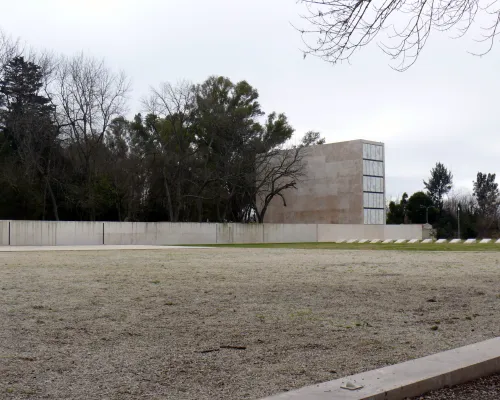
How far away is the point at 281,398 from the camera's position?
9.80 ft

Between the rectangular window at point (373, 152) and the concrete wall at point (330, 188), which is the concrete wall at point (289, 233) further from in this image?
the rectangular window at point (373, 152)

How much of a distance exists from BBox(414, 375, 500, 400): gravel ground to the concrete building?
51.8 m

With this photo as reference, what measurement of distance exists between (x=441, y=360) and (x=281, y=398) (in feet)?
4.29

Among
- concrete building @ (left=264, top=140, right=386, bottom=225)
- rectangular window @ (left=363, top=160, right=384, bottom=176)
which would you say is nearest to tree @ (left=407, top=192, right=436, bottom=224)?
concrete building @ (left=264, top=140, right=386, bottom=225)

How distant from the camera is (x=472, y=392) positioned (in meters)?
3.37

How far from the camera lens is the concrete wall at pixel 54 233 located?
34.2 m

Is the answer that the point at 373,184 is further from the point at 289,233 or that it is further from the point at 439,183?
the point at 439,183

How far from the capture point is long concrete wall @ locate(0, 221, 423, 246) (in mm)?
34719

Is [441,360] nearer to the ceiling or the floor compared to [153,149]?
nearer to the floor

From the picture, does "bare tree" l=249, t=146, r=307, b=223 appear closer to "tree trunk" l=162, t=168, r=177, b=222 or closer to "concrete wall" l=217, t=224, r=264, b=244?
"concrete wall" l=217, t=224, r=264, b=244

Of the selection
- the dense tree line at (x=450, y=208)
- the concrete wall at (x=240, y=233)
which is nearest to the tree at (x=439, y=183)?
the dense tree line at (x=450, y=208)

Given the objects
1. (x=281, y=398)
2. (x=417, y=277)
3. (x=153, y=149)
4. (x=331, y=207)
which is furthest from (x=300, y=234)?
(x=281, y=398)

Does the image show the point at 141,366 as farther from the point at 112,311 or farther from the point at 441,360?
the point at 112,311

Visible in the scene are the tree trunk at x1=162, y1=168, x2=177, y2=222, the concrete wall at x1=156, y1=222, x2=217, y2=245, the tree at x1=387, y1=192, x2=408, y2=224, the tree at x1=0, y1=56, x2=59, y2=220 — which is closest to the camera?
the concrete wall at x1=156, y1=222, x2=217, y2=245
